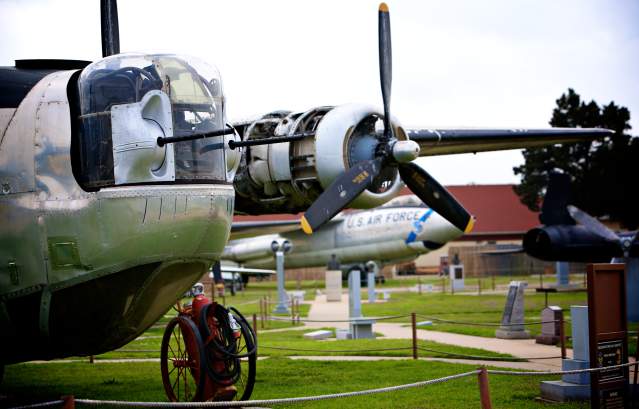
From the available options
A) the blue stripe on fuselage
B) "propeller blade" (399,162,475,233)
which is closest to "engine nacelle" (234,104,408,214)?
"propeller blade" (399,162,475,233)

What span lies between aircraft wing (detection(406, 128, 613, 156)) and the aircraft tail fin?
Result: 57.0 ft

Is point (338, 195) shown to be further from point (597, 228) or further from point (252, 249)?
point (252, 249)

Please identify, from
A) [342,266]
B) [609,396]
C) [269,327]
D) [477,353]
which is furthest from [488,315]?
[342,266]

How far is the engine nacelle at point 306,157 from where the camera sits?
1391 centimetres

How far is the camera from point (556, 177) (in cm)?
3516

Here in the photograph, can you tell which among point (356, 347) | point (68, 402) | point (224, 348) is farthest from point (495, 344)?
point (68, 402)

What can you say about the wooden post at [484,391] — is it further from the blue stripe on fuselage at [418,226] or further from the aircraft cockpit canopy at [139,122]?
the blue stripe on fuselage at [418,226]

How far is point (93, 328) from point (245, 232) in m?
26.3

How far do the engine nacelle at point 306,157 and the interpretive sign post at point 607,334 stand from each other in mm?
4842

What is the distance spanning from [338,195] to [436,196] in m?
2.96

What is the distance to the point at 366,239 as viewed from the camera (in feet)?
148

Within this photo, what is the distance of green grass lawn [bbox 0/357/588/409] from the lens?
473 inches

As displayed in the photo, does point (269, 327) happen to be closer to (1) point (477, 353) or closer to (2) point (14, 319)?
(1) point (477, 353)

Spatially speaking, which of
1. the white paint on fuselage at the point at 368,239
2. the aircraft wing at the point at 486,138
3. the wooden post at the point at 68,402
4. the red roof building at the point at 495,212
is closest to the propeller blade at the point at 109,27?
the aircraft wing at the point at 486,138
